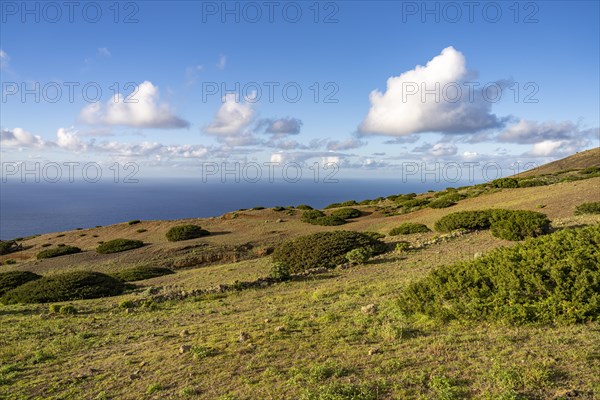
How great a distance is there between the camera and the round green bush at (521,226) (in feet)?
56.5

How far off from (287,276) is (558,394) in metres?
12.6

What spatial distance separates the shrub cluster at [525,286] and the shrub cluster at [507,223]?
8168mm

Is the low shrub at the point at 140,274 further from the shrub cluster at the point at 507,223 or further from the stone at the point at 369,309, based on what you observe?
the shrub cluster at the point at 507,223

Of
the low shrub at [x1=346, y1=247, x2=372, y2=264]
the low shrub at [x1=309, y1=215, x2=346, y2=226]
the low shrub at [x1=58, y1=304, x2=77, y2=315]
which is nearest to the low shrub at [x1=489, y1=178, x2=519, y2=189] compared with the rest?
the low shrub at [x1=309, y1=215, x2=346, y2=226]

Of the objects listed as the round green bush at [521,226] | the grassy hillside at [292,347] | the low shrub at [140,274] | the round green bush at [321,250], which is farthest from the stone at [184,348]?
the low shrub at [140,274]

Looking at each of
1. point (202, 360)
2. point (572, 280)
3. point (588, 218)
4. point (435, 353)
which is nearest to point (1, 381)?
point (202, 360)

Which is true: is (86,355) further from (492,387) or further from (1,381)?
(492,387)

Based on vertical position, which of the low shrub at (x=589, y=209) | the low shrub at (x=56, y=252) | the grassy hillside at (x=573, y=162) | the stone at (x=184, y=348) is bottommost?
the low shrub at (x=56, y=252)

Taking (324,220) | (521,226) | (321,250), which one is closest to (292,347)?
(321,250)

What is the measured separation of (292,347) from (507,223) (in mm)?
14715

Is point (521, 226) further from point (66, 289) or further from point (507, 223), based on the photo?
point (66, 289)

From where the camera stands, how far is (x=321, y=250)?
20.6 meters

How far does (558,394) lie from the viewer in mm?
4930

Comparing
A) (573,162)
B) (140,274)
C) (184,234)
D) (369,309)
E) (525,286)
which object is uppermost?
(573,162)
